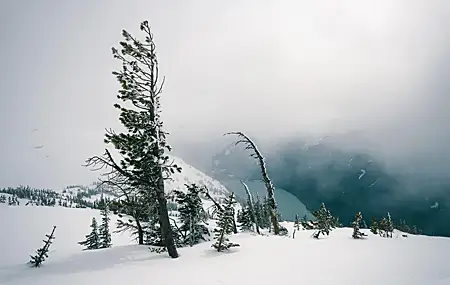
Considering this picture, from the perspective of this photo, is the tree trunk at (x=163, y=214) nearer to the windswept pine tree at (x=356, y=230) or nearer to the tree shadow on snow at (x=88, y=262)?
the tree shadow on snow at (x=88, y=262)

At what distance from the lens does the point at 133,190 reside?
16078 mm

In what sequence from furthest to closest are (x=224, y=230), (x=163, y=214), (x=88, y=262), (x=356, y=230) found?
(x=356, y=230), (x=163, y=214), (x=224, y=230), (x=88, y=262)

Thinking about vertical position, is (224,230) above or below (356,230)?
above

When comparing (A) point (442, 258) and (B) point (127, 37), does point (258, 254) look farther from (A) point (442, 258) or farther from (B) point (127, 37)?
(B) point (127, 37)

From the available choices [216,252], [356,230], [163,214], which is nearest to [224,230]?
[216,252]

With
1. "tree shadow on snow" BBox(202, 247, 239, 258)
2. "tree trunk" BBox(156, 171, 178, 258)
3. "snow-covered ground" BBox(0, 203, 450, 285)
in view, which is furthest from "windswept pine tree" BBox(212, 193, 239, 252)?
"tree trunk" BBox(156, 171, 178, 258)

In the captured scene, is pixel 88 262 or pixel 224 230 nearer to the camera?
pixel 88 262

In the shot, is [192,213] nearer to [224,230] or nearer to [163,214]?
[163,214]

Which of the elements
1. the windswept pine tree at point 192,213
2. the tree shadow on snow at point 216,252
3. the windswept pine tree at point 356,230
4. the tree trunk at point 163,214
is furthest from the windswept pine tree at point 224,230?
the windswept pine tree at point 192,213

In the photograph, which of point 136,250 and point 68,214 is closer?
point 136,250

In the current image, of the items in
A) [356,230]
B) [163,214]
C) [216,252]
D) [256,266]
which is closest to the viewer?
[256,266]

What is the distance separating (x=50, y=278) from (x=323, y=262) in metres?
10.1

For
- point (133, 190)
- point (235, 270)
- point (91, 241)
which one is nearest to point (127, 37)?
point (133, 190)

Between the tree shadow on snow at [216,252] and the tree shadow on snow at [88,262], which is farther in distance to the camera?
the tree shadow on snow at [216,252]
